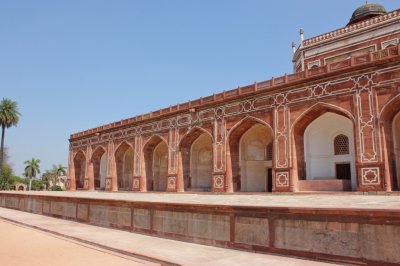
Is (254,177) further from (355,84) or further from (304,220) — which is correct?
(304,220)

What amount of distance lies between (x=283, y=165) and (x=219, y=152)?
4.09 meters

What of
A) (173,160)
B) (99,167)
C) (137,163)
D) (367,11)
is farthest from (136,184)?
(367,11)

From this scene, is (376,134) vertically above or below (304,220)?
above

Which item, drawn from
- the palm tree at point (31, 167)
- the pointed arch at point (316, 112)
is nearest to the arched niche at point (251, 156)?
the pointed arch at point (316, 112)

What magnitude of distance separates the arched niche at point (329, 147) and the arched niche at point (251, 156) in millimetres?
2589

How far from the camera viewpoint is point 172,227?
7055mm

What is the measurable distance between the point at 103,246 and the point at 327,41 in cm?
1799

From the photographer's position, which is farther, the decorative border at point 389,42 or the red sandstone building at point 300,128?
the decorative border at point 389,42

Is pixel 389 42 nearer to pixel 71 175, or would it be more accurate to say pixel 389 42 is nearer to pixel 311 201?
pixel 311 201

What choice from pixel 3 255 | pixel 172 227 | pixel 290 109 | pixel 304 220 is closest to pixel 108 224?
pixel 172 227

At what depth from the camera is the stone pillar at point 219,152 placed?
1828cm

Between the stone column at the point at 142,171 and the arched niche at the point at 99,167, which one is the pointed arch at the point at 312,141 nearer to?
the stone column at the point at 142,171

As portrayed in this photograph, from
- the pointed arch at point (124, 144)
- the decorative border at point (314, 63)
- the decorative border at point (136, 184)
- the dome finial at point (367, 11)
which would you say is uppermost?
the dome finial at point (367, 11)

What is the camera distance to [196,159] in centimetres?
2239
